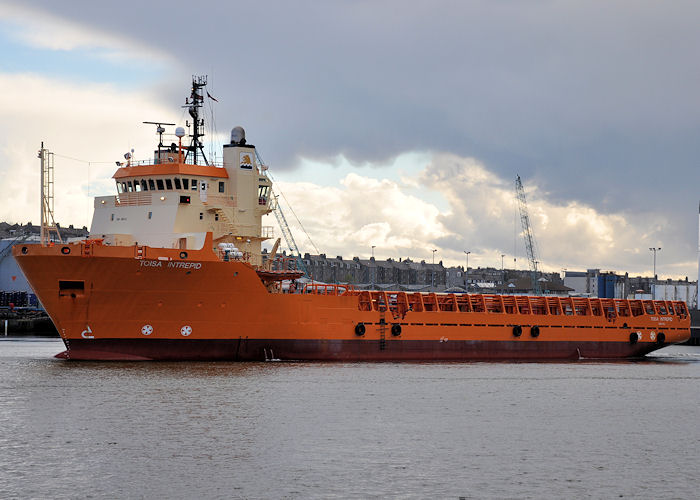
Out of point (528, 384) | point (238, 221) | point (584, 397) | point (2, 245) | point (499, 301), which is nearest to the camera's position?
point (584, 397)

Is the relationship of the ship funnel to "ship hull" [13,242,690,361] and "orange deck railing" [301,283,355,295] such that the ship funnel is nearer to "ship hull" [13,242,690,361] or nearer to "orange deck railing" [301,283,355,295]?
"ship hull" [13,242,690,361]

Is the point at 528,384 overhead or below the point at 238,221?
below

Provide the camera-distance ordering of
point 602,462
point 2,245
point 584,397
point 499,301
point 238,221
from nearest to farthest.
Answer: point 602,462 → point 584,397 → point 238,221 → point 499,301 → point 2,245

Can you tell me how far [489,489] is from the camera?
18.3 meters

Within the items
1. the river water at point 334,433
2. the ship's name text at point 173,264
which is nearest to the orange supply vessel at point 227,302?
the ship's name text at point 173,264

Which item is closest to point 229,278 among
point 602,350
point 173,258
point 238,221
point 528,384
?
point 173,258

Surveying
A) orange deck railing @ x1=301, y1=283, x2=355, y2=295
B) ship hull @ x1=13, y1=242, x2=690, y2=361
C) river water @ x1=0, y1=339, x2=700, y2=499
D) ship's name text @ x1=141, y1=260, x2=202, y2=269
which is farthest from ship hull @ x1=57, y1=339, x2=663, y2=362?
ship's name text @ x1=141, y1=260, x2=202, y2=269

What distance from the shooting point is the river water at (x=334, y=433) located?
60.3ft

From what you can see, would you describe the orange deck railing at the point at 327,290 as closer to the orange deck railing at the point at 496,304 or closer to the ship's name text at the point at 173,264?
the orange deck railing at the point at 496,304

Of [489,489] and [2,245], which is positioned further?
[2,245]

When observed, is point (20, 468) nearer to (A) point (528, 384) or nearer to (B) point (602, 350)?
(A) point (528, 384)

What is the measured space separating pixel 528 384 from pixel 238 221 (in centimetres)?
1516

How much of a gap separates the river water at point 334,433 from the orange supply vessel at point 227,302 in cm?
157

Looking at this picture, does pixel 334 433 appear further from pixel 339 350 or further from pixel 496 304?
pixel 496 304
